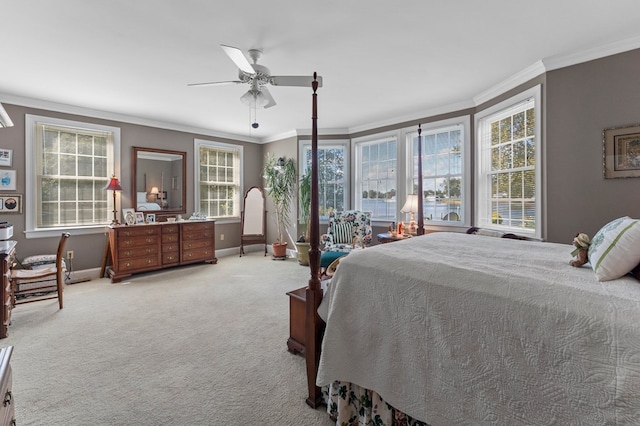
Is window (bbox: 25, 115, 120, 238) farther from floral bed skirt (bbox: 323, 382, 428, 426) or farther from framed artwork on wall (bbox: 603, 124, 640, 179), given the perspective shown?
framed artwork on wall (bbox: 603, 124, 640, 179)

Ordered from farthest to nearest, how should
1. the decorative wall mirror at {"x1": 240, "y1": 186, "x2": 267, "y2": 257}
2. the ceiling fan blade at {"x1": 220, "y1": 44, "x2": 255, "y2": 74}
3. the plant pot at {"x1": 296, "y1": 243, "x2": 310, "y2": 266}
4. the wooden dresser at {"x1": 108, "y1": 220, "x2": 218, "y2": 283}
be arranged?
the decorative wall mirror at {"x1": 240, "y1": 186, "x2": 267, "y2": 257}
the plant pot at {"x1": 296, "y1": 243, "x2": 310, "y2": 266}
the wooden dresser at {"x1": 108, "y1": 220, "x2": 218, "y2": 283}
the ceiling fan blade at {"x1": 220, "y1": 44, "x2": 255, "y2": 74}

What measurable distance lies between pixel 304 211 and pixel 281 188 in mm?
694

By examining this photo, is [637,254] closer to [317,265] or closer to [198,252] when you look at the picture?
[317,265]

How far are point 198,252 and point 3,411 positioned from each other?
457cm

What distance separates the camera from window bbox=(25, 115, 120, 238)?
412 centimetres

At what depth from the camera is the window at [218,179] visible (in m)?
5.88

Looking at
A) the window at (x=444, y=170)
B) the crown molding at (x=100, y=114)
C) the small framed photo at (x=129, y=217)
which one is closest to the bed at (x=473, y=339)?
the window at (x=444, y=170)

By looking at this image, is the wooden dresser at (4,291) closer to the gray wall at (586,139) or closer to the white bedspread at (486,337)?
the white bedspread at (486,337)

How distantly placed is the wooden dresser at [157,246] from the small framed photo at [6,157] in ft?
4.83

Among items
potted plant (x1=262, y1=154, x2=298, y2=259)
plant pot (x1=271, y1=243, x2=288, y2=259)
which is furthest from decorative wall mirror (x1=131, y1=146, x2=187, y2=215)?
plant pot (x1=271, y1=243, x2=288, y2=259)

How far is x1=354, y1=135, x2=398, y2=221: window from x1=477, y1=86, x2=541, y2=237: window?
138 centimetres

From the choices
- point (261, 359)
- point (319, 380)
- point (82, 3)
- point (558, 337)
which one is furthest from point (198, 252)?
point (558, 337)

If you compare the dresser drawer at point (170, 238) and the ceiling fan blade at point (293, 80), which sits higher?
the ceiling fan blade at point (293, 80)

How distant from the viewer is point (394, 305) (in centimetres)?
139
